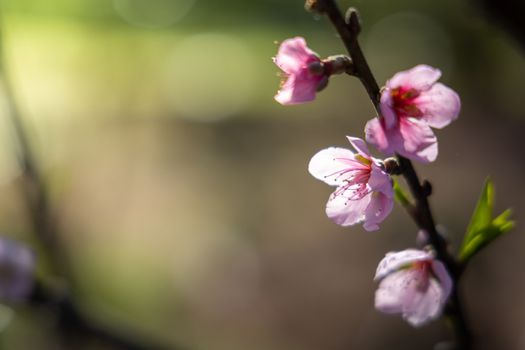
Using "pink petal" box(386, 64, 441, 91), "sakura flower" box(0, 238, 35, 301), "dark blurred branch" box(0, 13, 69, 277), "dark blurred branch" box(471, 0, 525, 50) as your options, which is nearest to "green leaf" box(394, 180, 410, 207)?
"pink petal" box(386, 64, 441, 91)

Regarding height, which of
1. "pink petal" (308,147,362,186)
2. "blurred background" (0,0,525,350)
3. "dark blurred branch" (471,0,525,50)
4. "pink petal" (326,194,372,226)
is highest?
"dark blurred branch" (471,0,525,50)

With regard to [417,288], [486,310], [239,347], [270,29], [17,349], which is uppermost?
[417,288]

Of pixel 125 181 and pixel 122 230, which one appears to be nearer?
pixel 122 230

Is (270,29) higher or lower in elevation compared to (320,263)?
higher

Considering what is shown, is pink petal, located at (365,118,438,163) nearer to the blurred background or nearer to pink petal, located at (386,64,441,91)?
pink petal, located at (386,64,441,91)

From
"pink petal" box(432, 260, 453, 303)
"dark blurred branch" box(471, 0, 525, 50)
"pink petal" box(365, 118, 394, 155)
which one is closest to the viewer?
"pink petal" box(365, 118, 394, 155)

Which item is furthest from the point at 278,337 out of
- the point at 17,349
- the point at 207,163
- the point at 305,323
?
the point at 207,163

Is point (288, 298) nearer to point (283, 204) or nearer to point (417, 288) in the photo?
point (283, 204)

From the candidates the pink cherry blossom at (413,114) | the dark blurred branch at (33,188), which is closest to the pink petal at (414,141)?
the pink cherry blossom at (413,114)
